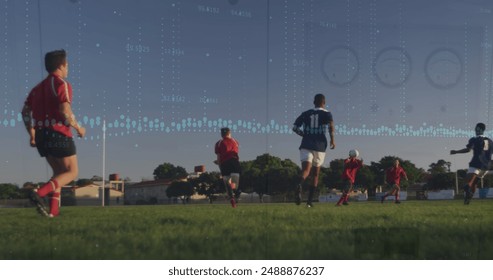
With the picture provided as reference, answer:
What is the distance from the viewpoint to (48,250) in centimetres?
398

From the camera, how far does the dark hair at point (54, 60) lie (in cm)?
671

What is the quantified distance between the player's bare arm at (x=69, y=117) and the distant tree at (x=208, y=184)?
1875 centimetres

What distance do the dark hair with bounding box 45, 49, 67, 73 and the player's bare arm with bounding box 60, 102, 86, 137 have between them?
637 mm

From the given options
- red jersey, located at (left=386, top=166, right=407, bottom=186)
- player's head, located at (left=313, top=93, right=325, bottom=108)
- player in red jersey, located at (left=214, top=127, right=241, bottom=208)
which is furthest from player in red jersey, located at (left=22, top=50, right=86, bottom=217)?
red jersey, located at (left=386, top=166, right=407, bottom=186)

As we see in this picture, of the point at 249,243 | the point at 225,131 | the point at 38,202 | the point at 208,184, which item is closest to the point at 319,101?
the point at 225,131

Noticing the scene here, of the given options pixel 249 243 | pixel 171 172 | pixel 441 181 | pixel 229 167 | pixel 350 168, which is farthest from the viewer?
pixel 441 181

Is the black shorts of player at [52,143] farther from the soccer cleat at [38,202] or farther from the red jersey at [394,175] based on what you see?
the red jersey at [394,175]

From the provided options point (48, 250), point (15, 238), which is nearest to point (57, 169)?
point (15, 238)

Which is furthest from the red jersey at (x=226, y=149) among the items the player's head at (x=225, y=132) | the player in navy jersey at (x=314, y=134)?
the player in navy jersey at (x=314, y=134)

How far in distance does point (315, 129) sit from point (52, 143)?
649cm

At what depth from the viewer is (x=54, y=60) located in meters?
6.72

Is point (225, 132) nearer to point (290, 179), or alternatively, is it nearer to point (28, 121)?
point (28, 121)

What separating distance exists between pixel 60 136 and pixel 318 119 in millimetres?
6566
